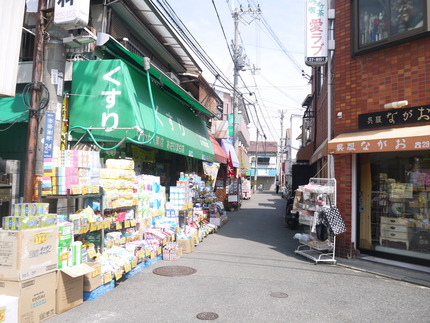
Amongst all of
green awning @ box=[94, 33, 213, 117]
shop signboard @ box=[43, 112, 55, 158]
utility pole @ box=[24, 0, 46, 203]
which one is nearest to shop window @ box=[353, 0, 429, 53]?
green awning @ box=[94, 33, 213, 117]

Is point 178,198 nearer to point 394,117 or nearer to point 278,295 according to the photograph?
point 278,295

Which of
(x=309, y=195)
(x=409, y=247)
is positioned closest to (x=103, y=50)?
(x=309, y=195)

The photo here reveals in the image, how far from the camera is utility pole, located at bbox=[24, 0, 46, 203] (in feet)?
18.6

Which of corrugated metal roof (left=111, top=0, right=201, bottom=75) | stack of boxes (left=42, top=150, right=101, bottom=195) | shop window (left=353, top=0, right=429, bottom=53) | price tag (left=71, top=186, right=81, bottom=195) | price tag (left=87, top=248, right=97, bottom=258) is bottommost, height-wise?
price tag (left=87, top=248, right=97, bottom=258)

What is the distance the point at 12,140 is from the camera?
723cm

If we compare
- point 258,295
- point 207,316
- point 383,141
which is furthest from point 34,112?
point 383,141

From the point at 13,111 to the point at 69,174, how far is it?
234cm

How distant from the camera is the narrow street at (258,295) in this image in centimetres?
480

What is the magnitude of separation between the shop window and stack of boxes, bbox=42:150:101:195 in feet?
23.1

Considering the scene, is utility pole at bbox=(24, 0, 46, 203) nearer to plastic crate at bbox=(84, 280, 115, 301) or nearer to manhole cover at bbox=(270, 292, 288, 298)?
plastic crate at bbox=(84, 280, 115, 301)

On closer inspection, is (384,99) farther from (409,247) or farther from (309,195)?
(409,247)

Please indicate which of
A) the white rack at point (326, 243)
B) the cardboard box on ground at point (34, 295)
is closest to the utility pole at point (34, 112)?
the cardboard box on ground at point (34, 295)

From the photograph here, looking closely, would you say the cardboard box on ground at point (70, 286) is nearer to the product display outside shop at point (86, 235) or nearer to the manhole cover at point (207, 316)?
the product display outside shop at point (86, 235)

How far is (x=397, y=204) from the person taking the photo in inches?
321
